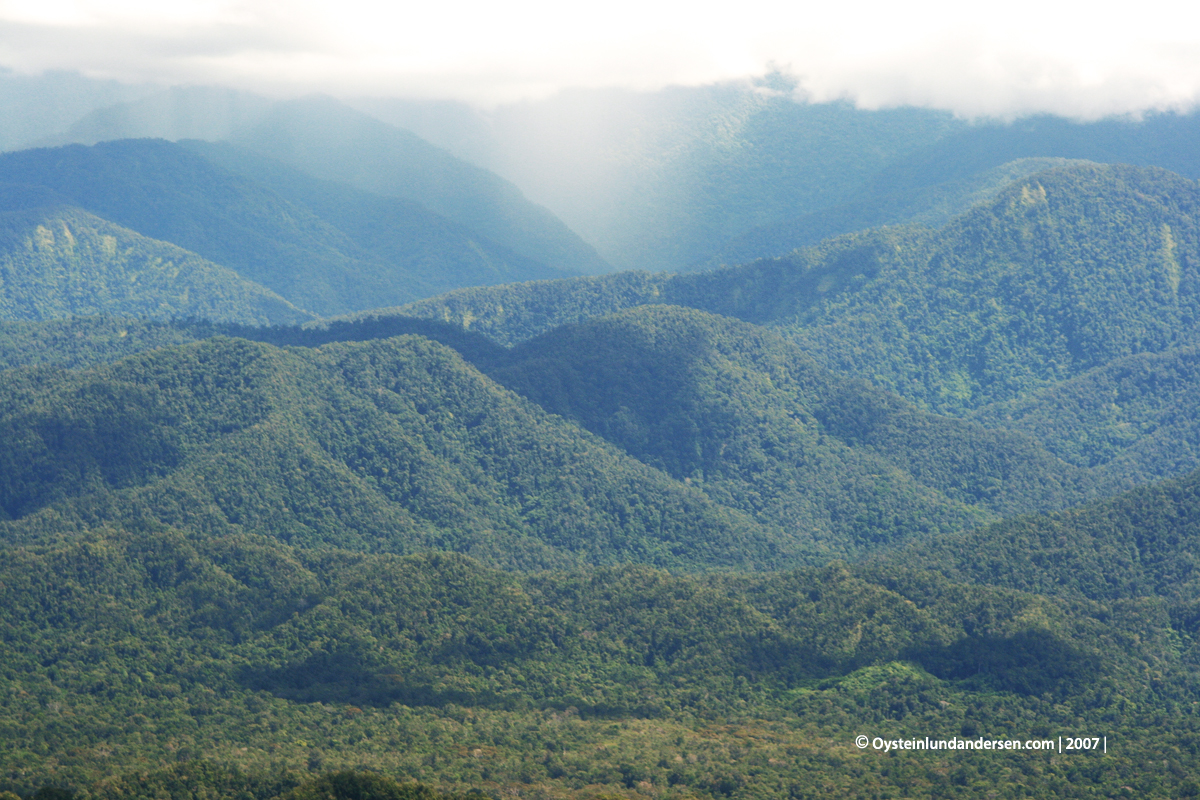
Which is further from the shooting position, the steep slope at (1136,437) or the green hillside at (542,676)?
the steep slope at (1136,437)

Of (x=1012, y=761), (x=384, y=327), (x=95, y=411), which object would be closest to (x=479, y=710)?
(x=1012, y=761)

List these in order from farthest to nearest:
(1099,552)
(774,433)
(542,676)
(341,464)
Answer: (774,433) → (341,464) → (1099,552) → (542,676)

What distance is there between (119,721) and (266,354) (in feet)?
242

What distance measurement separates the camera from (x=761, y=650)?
105 metres

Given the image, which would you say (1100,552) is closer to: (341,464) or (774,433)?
(774,433)

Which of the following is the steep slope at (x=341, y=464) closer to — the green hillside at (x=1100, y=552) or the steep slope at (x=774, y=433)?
the steep slope at (x=774, y=433)

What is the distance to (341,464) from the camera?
148m

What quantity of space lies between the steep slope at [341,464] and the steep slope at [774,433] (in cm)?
705

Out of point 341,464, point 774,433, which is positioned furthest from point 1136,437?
point 341,464

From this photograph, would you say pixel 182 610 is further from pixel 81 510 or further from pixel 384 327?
pixel 384 327

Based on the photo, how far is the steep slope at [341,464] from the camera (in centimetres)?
13462

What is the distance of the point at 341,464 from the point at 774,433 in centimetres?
5854

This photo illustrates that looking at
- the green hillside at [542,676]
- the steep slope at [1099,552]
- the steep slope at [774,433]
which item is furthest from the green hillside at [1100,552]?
the steep slope at [774,433]

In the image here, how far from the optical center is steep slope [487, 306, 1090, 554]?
167 m
